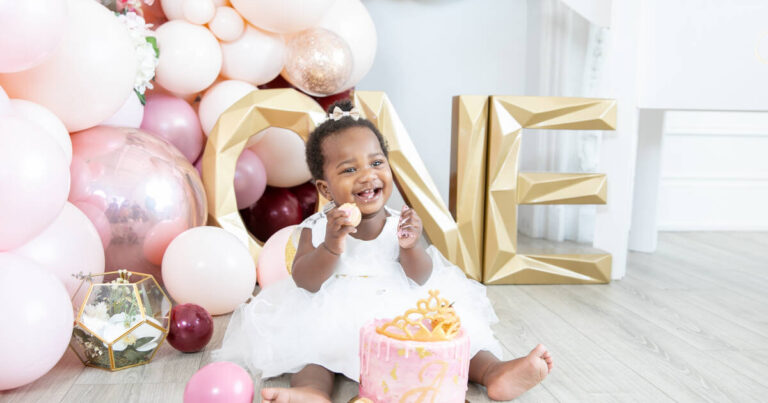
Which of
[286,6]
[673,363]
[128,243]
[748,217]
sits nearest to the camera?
[673,363]

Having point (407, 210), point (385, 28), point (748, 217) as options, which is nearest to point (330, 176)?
point (407, 210)

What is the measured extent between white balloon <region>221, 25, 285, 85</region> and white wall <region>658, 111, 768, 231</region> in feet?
6.35

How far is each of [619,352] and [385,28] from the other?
1.84 m

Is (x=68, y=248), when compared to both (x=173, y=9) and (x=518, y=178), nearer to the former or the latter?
(x=173, y=9)

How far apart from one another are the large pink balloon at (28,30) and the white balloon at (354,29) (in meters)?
0.97

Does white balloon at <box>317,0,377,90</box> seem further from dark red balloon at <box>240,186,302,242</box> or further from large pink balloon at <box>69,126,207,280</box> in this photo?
large pink balloon at <box>69,126,207,280</box>

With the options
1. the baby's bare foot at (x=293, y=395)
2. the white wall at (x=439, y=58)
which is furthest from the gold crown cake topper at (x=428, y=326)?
the white wall at (x=439, y=58)

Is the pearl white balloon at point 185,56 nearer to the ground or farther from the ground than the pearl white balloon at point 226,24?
nearer to the ground

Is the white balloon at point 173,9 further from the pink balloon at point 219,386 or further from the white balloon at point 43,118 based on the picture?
the pink balloon at point 219,386

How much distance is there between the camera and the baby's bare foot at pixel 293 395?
990 mm

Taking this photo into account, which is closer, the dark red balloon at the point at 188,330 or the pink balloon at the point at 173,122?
the dark red balloon at the point at 188,330

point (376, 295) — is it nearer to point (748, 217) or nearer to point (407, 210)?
point (407, 210)

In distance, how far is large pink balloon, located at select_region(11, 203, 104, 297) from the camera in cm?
132

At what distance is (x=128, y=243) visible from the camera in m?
1.70
